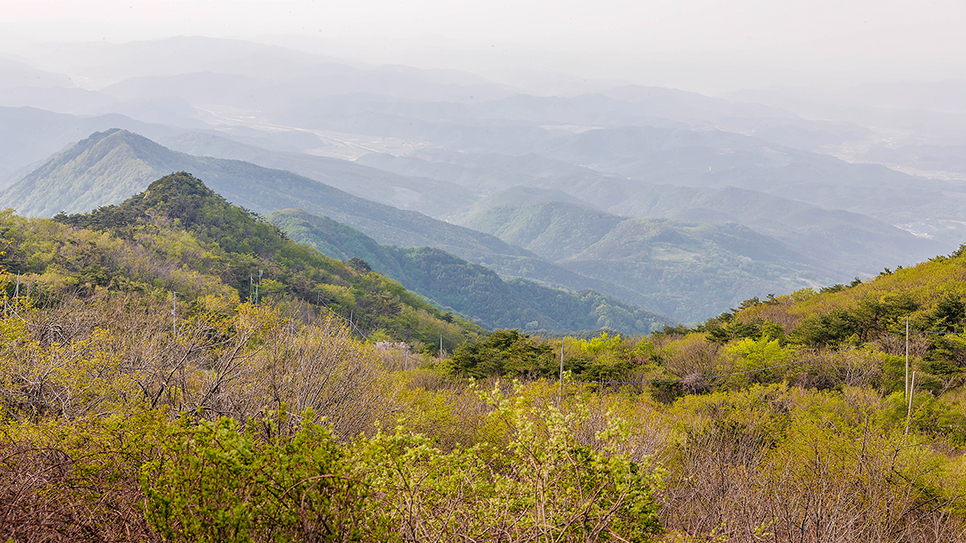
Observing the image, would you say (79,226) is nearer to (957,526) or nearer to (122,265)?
(122,265)

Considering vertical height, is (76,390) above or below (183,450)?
below

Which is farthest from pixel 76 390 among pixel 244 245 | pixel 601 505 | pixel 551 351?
pixel 244 245

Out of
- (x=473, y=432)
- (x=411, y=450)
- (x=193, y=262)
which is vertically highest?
(x=411, y=450)

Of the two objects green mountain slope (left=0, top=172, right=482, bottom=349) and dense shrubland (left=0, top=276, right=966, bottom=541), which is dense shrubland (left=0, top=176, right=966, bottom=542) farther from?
green mountain slope (left=0, top=172, right=482, bottom=349)

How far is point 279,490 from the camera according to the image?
6.71 meters

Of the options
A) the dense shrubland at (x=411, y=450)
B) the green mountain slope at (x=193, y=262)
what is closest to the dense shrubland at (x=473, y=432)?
the dense shrubland at (x=411, y=450)

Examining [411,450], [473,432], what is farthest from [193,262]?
[411,450]

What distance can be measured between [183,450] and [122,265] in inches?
2193

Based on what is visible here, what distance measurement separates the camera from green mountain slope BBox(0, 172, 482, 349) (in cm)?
4900

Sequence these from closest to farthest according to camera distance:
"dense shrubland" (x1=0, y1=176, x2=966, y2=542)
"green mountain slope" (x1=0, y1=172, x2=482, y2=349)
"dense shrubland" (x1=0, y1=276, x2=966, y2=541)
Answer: "dense shrubland" (x1=0, y1=276, x2=966, y2=541) < "dense shrubland" (x1=0, y1=176, x2=966, y2=542) < "green mountain slope" (x1=0, y1=172, x2=482, y2=349)

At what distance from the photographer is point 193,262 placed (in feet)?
225

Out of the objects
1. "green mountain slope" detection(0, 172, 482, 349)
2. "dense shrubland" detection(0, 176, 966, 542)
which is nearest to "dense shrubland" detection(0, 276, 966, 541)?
"dense shrubland" detection(0, 176, 966, 542)

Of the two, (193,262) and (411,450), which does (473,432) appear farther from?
(193,262)

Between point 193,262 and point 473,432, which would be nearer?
point 473,432
